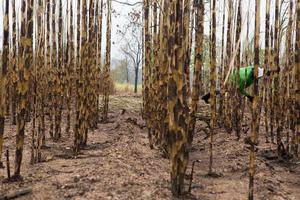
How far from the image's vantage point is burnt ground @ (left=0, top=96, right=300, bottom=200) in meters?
2.46

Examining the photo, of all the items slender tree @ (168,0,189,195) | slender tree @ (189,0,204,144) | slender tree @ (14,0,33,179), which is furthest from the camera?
slender tree @ (189,0,204,144)

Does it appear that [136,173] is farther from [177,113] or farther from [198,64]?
[198,64]

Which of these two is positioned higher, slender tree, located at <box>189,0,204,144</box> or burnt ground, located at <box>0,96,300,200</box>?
slender tree, located at <box>189,0,204,144</box>

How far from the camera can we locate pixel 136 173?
2.85 m

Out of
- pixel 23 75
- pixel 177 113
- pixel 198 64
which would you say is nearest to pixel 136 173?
pixel 177 113

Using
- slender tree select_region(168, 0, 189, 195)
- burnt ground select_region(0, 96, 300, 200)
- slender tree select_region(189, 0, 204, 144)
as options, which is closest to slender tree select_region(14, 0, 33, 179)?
burnt ground select_region(0, 96, 300, 200)

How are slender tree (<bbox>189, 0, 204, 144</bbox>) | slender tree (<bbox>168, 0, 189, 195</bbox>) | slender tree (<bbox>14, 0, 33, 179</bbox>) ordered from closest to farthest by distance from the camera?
1. slender tree (<bbox>168, 0, 189, 195</bbox>)
2. slender tree (<bbox>14, 0, 33, 179</bbox>)
3. slender tree (<bbox>189, 0, 204, 144</bbox>)

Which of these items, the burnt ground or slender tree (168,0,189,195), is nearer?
slender tree (168,0,189,195)

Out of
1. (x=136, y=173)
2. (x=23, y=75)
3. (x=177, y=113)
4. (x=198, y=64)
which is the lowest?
(x=136, y=173)

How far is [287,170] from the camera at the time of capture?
11.2 feet

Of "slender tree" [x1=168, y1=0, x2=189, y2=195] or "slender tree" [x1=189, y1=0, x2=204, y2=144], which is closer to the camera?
"slender tree" [x1=168, y1=0, x2=189, y2=195]

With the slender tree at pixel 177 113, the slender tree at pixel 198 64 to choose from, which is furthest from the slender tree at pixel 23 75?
the slender tree at pixel 198 64

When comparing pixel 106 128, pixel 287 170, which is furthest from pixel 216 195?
pixel 106 128

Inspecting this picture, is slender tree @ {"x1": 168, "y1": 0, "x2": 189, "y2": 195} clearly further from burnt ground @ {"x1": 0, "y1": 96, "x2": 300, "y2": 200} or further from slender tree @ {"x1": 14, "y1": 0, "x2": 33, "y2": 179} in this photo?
slender tree @ {"x1": 14, "y1": 0, "x2": 33, "y2": 179}
